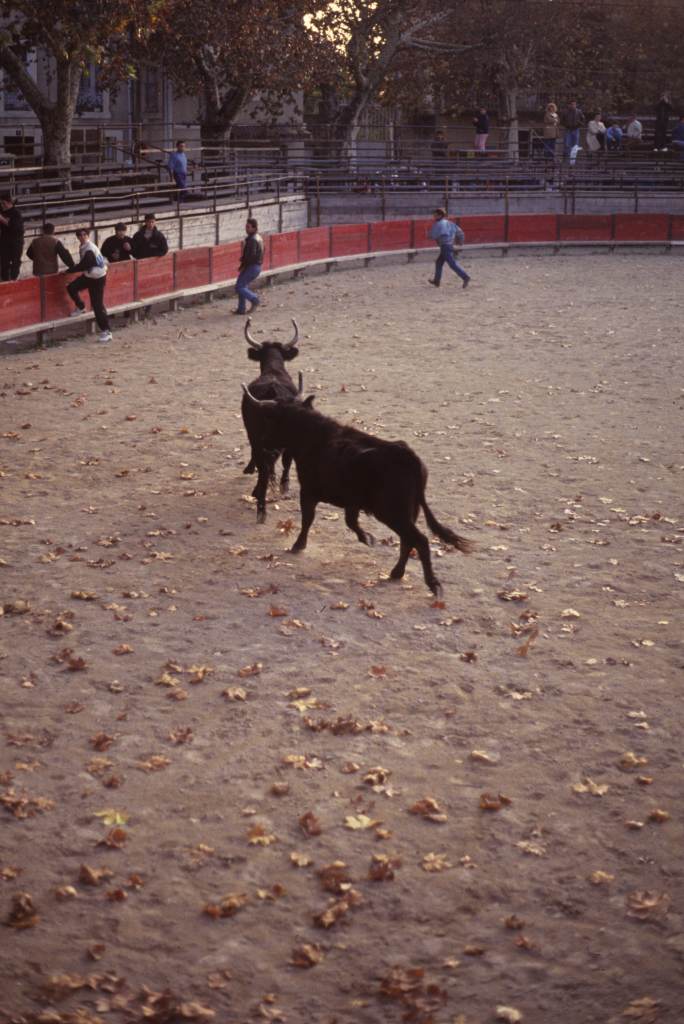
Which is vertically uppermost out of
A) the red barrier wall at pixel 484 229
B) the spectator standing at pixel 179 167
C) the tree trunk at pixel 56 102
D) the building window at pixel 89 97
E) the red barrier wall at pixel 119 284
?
the building window at pixel 89 97

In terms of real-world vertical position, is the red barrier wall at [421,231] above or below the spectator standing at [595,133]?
below

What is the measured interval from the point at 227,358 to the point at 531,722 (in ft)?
41.2

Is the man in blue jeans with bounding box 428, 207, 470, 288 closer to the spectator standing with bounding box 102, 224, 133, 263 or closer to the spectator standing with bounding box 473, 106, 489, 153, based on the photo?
the spectator standing with bounding box 102, 224, 133, 263

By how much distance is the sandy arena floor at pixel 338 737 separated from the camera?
17.4ft

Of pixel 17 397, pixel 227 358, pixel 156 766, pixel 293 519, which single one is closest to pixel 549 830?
pixel 156 766

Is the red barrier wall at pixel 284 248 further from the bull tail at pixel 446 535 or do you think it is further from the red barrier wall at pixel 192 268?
the bull tail at pixel 446 535

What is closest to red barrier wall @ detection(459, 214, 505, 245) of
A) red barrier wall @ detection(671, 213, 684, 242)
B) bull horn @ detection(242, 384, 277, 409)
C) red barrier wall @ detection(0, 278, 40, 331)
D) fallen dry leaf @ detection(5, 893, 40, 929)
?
red barrier wall @ detection(671, 213, 684, 242)

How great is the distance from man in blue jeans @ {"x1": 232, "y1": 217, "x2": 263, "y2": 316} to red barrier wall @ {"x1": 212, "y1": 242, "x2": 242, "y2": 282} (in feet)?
8.69

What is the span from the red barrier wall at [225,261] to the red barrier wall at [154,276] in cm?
190

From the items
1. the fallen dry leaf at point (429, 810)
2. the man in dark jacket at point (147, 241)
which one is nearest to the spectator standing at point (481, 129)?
the man in dark jacket at point (147, 241)

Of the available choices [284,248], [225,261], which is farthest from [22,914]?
[284,248]

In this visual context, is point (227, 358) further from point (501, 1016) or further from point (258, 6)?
point (258, 6)

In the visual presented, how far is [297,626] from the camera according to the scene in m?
9.01

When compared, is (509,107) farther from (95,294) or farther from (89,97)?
(95,294)
